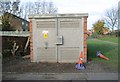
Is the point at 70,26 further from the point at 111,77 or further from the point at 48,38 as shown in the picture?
the point at 111,77

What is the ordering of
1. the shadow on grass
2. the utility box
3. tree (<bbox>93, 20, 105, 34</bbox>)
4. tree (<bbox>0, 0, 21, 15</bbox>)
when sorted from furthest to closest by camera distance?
tree (<bbox>93, 20, 105, 34</bbox>)
tree (<bbox>0, 0, 21, 15</bbox>)
the shadow on grass
the utility box

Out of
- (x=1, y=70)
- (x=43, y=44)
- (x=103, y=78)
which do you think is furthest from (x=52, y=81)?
(x=43, y=44)

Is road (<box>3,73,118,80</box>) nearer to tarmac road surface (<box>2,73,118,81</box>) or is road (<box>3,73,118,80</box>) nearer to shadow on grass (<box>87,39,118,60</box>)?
tarmac road surface (<box>2,73,118,81</box>)

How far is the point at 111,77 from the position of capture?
9.16 m

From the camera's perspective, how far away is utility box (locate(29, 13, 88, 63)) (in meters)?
12.7

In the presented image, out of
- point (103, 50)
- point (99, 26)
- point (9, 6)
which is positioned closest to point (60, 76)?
point (103, 50)

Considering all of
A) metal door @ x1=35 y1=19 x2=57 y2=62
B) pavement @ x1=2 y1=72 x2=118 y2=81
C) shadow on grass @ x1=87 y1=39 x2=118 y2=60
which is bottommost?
shadow on grass @ x1=87 y1=39 x2=118 y2=60

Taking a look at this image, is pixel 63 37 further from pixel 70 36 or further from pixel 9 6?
pixel 9 6

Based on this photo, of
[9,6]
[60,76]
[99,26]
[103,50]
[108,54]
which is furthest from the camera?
[99,26]

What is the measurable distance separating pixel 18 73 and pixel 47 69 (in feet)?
4.79

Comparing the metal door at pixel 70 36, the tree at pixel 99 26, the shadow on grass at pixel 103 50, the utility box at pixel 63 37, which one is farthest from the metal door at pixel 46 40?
the tree at pixel 99 26

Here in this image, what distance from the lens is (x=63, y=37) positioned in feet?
41.7

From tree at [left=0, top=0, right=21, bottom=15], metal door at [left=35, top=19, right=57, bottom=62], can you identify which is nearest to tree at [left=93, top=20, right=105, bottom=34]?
tree at [left=0, top=0, right=21, bottom=15]

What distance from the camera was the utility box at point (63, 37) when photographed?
41.5 ft
